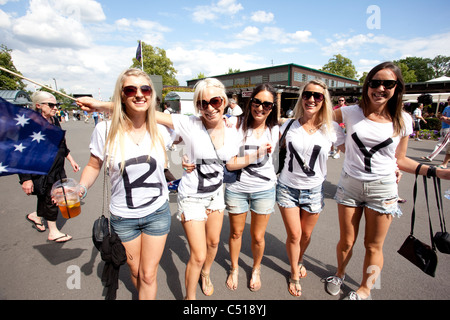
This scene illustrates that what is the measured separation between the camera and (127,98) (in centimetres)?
180

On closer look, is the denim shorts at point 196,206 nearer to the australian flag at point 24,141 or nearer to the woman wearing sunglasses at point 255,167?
the woman wearing sunglasses at point 255,167

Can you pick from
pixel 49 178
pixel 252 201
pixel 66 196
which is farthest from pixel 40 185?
pixel 252 201

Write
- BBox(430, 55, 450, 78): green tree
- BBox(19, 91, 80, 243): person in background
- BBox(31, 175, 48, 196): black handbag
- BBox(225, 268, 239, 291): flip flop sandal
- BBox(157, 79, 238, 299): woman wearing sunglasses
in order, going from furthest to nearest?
1. BBox(430, 55, 450, 78): green tree
2. BBox(31, 175, 48, 196): black handbag
3. BBox(19, 91, 80, 243): person in background
4. BBox(225, 268, 239, 291): flip flop sandal
5. BBox(157, 79, 238, 299): woman wearing sunglasses

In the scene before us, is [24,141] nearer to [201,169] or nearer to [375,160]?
[201,169]

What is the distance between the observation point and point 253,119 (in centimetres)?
236

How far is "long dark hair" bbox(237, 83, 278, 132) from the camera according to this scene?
89.9 inches

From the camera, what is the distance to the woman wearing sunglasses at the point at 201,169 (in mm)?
2021

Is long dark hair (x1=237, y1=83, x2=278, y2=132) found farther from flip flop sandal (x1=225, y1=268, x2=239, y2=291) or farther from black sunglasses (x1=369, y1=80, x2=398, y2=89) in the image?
flip flop sandal (x1=225, y1=268, x2=239, y2=291)

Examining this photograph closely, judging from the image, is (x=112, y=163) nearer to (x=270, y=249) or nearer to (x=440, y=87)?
(x=270, y=249)

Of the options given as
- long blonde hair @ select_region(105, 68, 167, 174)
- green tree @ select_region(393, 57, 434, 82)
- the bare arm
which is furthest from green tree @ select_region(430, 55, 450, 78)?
long blonde hair @ select_region(105, 68, 167, 174)

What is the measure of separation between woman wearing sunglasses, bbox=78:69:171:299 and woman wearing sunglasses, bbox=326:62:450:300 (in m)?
1.72

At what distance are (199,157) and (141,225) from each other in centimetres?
72

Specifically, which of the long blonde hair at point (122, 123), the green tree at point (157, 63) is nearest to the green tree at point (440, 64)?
the green tree at point (157, 63)
